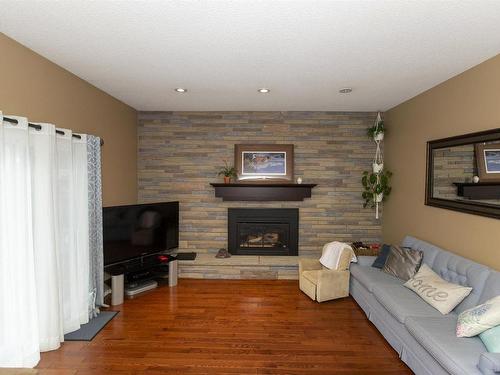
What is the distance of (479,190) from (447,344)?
60.1 inches

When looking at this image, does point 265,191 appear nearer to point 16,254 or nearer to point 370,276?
point 370,276

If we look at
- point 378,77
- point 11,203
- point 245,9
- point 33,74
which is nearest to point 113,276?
point 11,203

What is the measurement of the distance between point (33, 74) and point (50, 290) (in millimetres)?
1992

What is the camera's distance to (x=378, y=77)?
3238 mm

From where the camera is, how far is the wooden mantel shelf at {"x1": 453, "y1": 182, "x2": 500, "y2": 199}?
8.59ft

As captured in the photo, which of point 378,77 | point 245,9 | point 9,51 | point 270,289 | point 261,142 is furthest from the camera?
point 261,142

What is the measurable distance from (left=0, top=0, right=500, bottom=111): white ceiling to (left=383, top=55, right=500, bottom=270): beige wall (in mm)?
198

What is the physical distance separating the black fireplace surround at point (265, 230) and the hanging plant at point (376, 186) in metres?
1.20

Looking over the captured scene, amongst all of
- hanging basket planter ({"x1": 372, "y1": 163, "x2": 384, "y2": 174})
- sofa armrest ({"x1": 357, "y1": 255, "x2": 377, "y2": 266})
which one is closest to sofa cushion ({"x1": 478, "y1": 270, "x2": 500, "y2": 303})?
sofa armrest ({"x1": 357, "y1": 255, "x2": 377, "y2": 266})

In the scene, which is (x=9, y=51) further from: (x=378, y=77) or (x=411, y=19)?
(x=378, y=77)

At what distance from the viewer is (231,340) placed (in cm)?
297

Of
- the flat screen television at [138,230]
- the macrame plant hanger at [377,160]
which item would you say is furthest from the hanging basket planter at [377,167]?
the flat screen television at [138,230]

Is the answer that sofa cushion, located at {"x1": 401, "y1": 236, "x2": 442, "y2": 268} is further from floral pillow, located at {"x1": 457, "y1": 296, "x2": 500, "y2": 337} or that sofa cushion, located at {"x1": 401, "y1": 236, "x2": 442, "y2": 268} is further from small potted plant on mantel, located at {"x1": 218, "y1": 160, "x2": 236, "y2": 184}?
small potted plant on mantel, located at {"x1": 218, "y1": 160, "x2": 236, "y2": 184}

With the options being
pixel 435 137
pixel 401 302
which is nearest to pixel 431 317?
pixel 401 302
